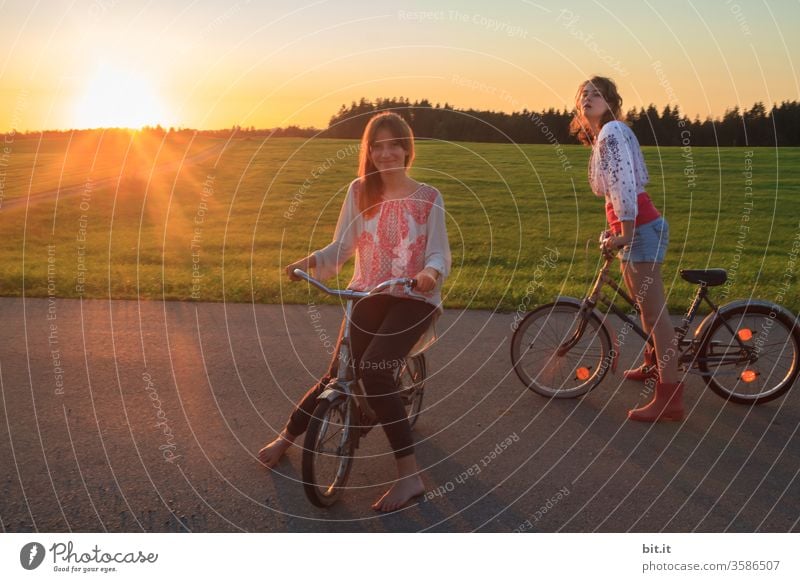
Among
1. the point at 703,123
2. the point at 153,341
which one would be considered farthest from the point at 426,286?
the point at 703,123

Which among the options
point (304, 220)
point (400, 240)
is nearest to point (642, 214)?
point (400, 240)

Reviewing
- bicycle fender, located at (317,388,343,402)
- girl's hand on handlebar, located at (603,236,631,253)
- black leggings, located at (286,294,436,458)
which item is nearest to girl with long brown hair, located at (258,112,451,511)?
black leggings, located at (286,294,436,458)

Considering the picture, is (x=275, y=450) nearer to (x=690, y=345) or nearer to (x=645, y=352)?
(x=645, y=352)

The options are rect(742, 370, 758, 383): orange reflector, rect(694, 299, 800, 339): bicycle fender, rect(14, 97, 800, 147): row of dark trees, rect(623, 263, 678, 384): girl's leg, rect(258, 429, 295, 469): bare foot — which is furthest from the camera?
rect(14, 97, 800, 147): row of dark trees

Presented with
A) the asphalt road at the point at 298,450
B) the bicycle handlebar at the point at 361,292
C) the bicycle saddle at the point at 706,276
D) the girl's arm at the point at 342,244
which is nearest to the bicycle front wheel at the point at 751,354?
the asphalt road at the point at 298,450

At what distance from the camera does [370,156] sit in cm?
441

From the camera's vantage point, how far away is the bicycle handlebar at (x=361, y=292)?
3924mm

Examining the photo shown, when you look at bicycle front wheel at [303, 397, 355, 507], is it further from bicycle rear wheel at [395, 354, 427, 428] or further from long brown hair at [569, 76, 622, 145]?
long brown hair at [569, 76, 622, 145]

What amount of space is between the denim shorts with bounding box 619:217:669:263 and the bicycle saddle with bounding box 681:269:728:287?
0.28m

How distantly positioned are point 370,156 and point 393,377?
1.16 m

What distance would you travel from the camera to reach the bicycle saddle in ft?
17.6

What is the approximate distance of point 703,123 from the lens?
23641 mm

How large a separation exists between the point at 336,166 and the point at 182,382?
57.8 feet
